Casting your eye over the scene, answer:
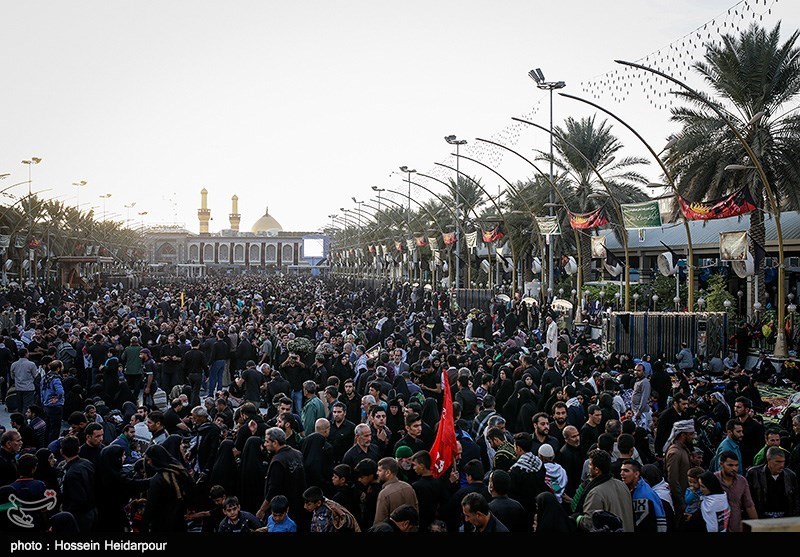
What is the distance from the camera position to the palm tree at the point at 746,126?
80.8ft

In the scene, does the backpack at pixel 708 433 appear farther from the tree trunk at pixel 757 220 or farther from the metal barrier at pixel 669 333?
the tree trunk at pixel 757 220

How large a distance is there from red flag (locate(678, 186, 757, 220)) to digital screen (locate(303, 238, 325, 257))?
4579 inches

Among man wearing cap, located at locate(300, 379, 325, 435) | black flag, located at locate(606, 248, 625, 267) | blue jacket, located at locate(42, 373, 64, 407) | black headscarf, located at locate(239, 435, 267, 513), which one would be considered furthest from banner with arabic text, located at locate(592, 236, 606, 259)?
black headscarf, located at locate(239, 435, 267, 513)

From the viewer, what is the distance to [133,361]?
16.2 m

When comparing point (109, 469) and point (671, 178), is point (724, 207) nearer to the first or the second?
point (671, 178)

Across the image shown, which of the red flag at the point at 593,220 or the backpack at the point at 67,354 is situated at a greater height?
the red flag at the point at 593,220

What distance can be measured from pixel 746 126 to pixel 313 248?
115062mm

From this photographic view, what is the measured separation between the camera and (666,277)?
34188 millimetres

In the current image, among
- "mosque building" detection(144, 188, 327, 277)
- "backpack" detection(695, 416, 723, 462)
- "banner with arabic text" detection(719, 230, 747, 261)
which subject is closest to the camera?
"backpack" detection(695, 416, 723, 462)

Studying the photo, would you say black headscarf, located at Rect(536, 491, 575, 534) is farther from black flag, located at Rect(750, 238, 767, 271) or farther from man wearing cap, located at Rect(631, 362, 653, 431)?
black flag, located at Rect(750, 238, 767, 271)

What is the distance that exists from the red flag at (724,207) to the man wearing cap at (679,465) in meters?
14.0

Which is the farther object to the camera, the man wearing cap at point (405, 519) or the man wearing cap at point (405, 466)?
the man wearing cap at point (405, 466)

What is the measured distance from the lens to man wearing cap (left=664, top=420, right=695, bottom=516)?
8141 millimetres

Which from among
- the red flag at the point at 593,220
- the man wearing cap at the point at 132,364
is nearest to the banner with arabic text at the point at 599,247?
the red flag at the point at 593,220
